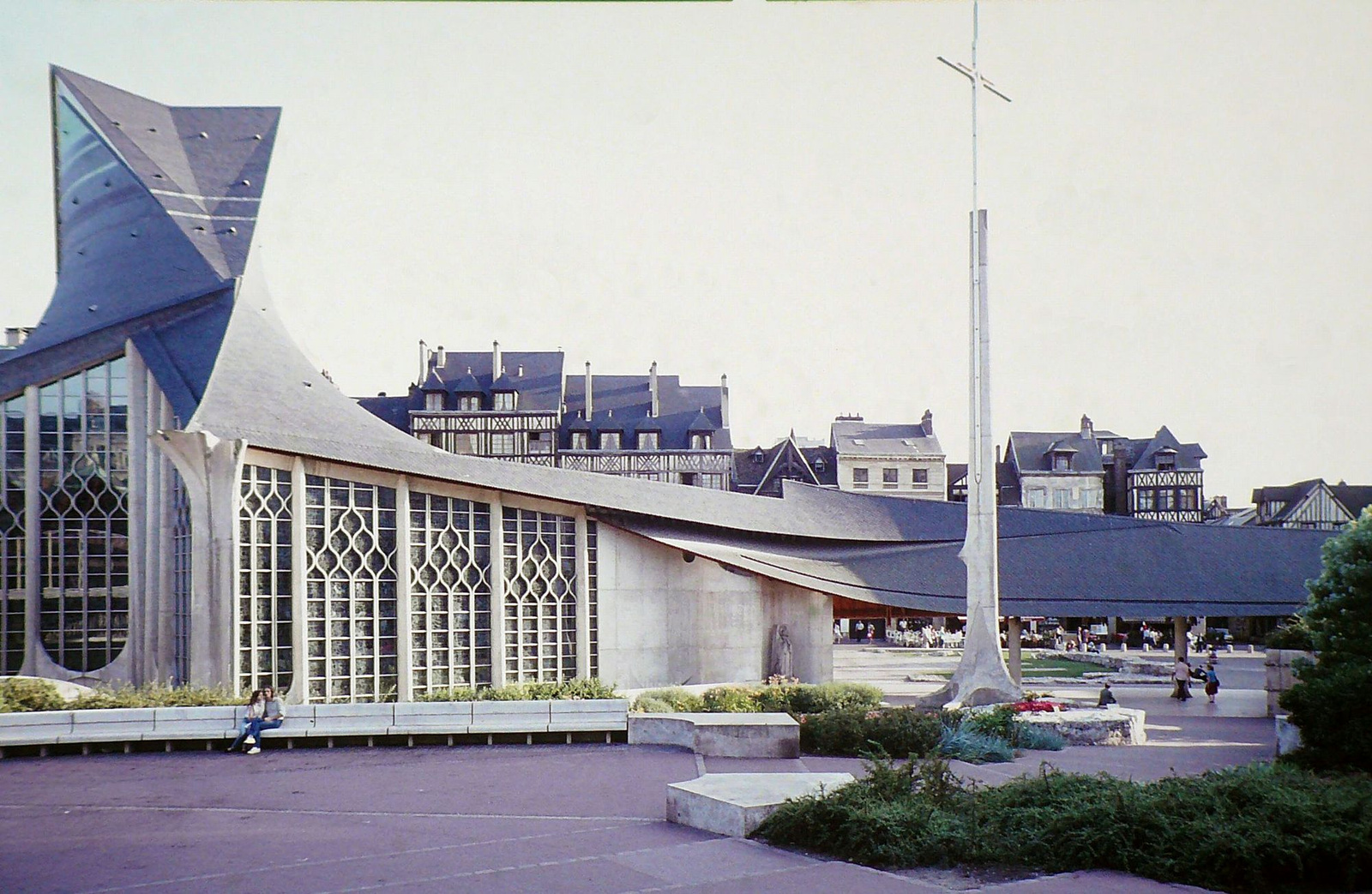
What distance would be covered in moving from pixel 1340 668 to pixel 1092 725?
13.0 ft

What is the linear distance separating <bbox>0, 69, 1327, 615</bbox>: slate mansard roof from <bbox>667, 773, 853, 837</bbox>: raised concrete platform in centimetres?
1430

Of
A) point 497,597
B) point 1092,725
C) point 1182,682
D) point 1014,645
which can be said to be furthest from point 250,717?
point 1182,682

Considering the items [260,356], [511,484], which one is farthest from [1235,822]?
[260,356]

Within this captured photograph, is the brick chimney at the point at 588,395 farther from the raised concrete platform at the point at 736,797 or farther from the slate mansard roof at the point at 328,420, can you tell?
the raised concrete platform at the point at 736,797

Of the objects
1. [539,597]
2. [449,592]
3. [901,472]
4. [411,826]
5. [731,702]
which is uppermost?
[901,472]

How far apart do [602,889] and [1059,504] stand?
6959 centimetres

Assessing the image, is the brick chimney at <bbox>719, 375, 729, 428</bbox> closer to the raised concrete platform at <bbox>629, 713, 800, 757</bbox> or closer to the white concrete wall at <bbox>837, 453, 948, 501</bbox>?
the white concrete wall at <bbox>837, 453, 948, 501</bbox>

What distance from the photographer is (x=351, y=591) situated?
2398 centimetres

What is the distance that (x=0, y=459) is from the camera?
85.3ft

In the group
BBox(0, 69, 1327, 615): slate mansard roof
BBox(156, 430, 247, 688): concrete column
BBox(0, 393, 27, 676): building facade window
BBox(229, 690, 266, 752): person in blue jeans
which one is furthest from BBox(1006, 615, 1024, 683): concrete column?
BBox(0, 393, 27, 676): building facade window

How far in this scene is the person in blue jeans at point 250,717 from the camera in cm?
1527

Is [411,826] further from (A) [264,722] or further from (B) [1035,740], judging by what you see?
(B) [1035,740]

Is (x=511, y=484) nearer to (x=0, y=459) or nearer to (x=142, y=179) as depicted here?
(x=0, y=459)

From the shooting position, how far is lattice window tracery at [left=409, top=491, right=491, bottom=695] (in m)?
25.0
